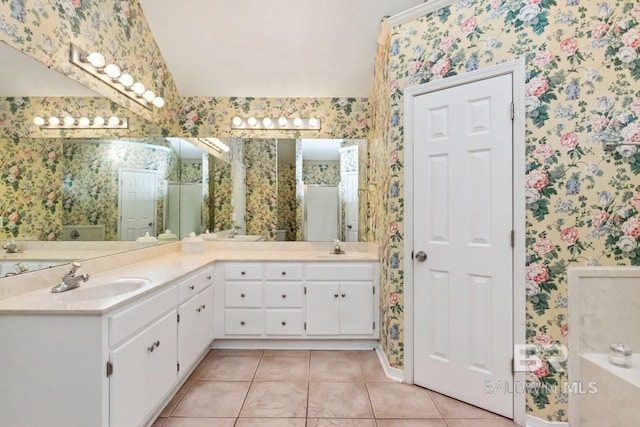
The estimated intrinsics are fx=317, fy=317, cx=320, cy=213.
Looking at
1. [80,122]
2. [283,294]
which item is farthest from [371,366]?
[80,122]

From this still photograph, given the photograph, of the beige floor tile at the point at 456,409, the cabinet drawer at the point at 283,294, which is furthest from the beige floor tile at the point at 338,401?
the cabinet drawer at the point at 283,294

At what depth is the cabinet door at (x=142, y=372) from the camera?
140 centimetres

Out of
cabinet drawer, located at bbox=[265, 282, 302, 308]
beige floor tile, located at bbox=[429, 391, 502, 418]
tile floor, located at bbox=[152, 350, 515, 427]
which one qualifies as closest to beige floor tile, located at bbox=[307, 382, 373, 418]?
tile floor, located at bbox=[152, 350, 515, 427]

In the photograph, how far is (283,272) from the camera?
2732mm

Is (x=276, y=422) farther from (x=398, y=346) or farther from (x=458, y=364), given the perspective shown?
(x=458, y=364)

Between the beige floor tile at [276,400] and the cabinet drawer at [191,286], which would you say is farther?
the cabinet drawer at [191,286]

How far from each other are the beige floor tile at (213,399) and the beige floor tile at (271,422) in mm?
91

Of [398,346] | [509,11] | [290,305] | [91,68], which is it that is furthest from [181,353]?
[509,11]

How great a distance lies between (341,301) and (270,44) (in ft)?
7.61

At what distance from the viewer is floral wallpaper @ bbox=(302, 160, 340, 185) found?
3217 mm

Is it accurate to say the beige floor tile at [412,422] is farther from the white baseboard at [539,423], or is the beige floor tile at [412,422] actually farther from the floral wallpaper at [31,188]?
the floral wallpaper at [31,188]

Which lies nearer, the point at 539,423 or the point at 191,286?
the point at 539,423

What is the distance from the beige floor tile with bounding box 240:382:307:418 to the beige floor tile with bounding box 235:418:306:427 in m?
0.03

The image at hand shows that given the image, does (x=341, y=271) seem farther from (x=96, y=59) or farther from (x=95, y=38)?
(x=95, y=38)
